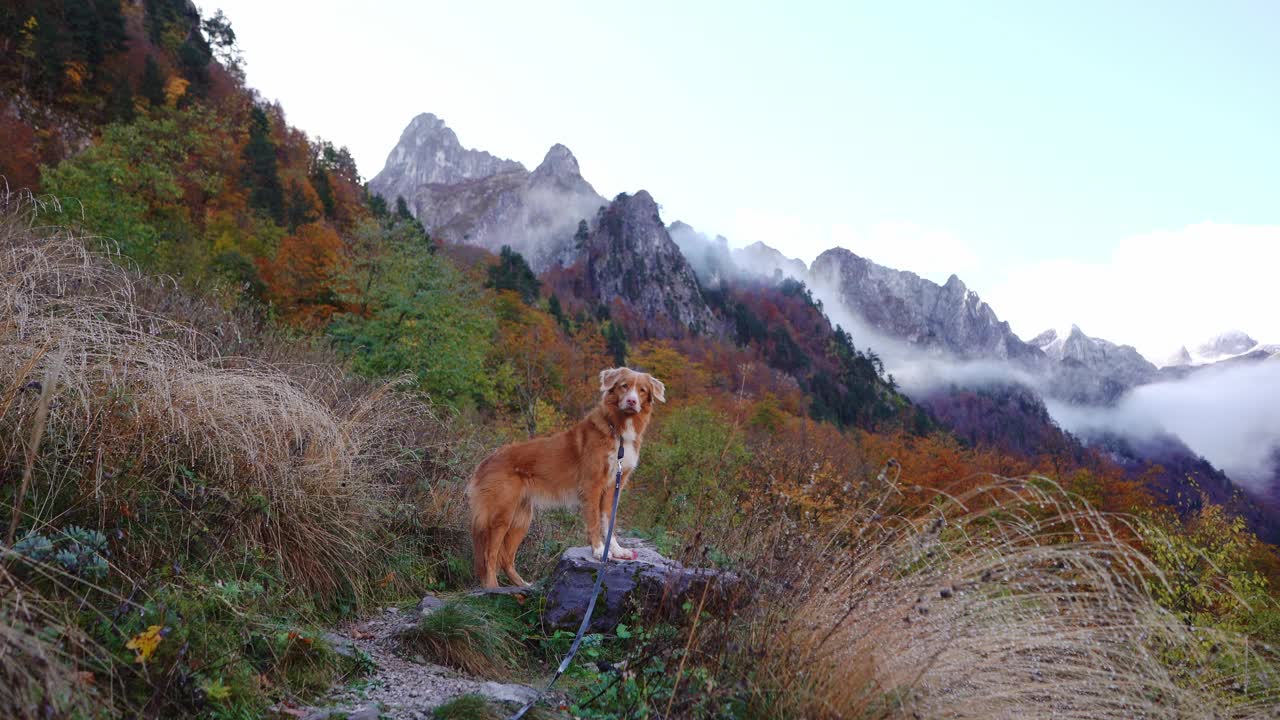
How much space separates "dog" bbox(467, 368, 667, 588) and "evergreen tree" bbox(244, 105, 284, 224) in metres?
34.3

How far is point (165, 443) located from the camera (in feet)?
Answer: 12.9

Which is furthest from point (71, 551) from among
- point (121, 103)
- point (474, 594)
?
point (121, 103)

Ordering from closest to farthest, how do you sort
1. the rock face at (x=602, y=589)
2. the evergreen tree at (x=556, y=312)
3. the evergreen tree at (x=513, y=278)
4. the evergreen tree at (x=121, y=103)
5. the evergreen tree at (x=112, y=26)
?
the rock face at (x=602, y=589), the evergreen tree at (x=121, y=103), the evergreen tree at (x=112, y=26), the evergreen tree at (x=513, y=278), the evergreen tree at (x=556, y=312)

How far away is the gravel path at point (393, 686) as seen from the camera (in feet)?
10.3

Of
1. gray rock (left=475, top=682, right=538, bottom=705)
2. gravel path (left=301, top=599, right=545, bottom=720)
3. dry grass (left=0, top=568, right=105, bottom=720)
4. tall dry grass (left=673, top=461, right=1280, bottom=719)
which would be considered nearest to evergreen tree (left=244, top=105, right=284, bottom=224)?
gravel path (left=301, top=599, right=545, bottom=720)

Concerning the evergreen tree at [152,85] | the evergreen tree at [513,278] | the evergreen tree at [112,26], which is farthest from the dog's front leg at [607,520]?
the evergreen tree at [513,278]

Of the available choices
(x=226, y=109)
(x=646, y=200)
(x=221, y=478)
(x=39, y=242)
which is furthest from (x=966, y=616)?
(x=646, y=200)

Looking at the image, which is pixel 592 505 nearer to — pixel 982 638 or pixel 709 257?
pixel 982 638

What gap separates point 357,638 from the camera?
424 centimetres

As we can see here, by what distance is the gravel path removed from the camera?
124 inches

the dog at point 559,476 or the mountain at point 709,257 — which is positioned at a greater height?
the mountain at point 709,257

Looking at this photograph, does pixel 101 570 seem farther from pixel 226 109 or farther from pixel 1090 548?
pixel 226 109

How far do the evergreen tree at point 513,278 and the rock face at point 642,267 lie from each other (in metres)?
63.7

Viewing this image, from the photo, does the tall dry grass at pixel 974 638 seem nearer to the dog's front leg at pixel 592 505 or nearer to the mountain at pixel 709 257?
the dog's front leg at pixel 592 505
